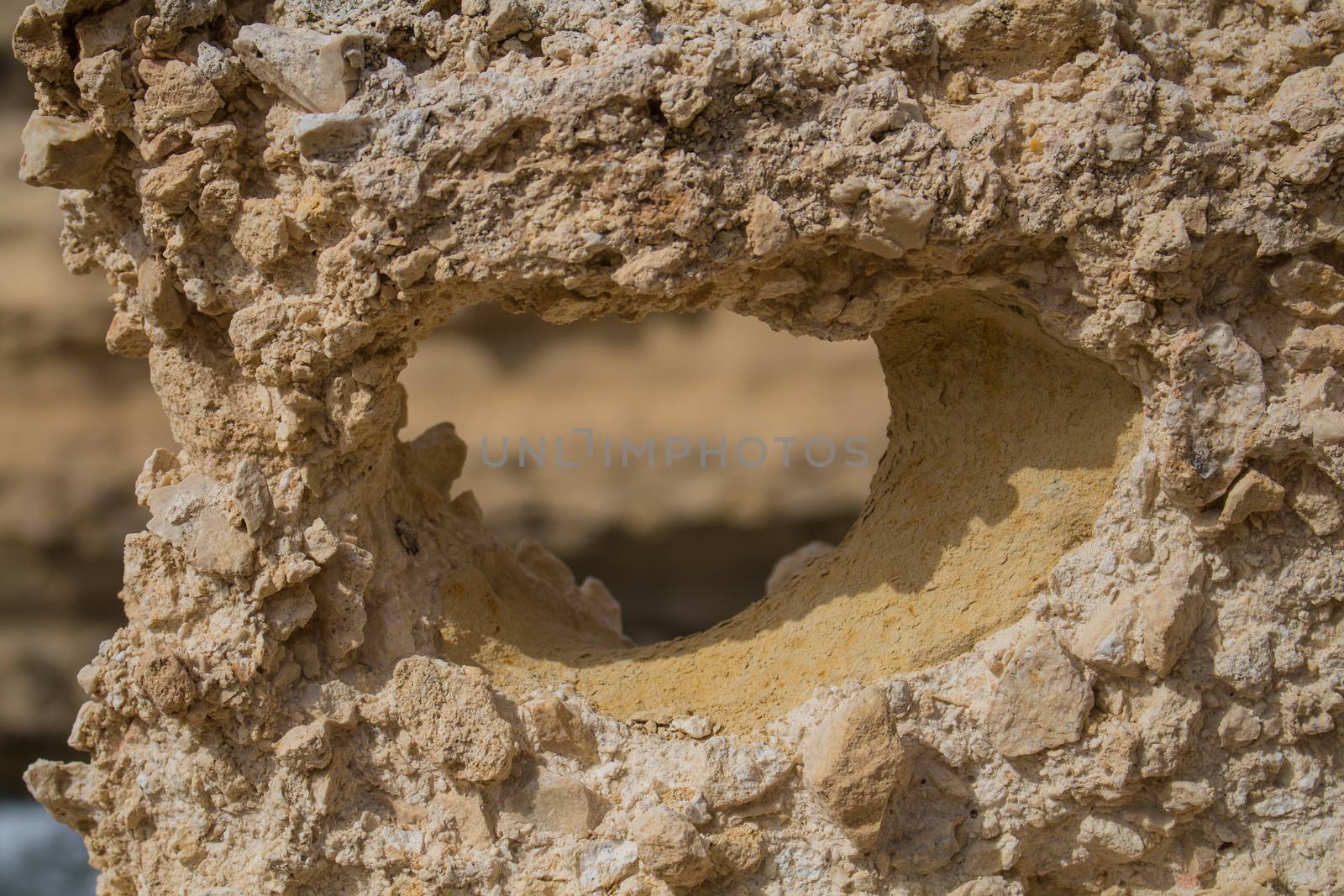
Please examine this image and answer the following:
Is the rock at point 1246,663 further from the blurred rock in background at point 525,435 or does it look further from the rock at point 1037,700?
the blurred rock in background at point 525,435

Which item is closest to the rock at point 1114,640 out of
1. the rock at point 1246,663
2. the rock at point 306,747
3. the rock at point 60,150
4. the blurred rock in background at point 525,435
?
the rock at point 1246,663

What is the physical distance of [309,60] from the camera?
1.36 m

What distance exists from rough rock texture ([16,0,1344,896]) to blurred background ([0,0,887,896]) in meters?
1.99

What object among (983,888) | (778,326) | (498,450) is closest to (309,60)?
(778,326)

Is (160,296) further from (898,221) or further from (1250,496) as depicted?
(1250,496)

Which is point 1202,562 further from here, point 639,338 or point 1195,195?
point 639,338

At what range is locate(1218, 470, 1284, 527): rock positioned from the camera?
57.0 inches

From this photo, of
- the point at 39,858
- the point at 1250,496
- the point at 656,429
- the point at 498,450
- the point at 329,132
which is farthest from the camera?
the point at 656,429

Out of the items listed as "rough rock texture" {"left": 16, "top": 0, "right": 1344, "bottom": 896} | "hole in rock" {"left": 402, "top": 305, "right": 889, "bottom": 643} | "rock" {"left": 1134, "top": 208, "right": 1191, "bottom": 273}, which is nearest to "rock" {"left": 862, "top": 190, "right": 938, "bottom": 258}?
"rough rock texture" {"left": 16, "top": 0, "right": 1344, "bottom": 896}

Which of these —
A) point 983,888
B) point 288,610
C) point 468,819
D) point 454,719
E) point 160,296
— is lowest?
point 983,888

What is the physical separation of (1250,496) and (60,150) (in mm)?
1463

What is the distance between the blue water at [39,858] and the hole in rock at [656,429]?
146cm

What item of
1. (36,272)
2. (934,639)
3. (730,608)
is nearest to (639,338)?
(730,608)

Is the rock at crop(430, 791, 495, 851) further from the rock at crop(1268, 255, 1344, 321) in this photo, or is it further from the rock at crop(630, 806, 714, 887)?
the rock at crop(1268, 255, 1344, 321)
